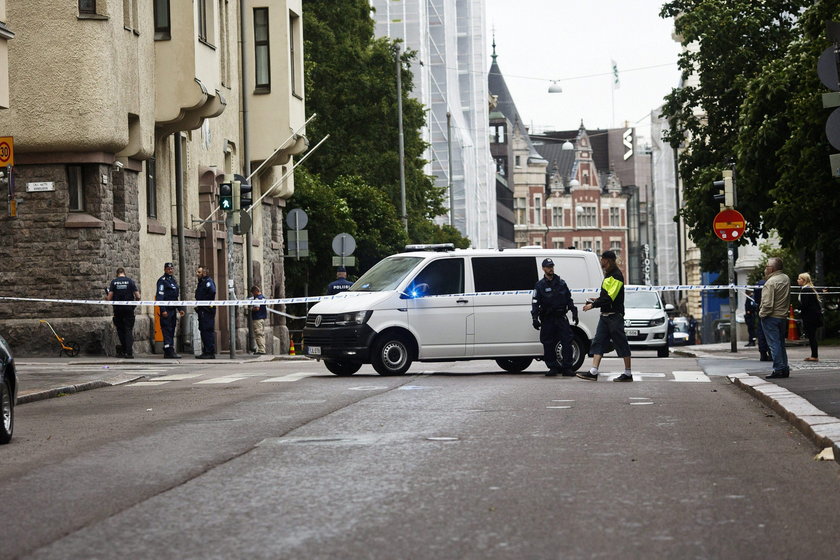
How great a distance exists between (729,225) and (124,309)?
11.5 metres

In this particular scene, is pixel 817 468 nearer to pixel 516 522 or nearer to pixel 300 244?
pixel 516 522

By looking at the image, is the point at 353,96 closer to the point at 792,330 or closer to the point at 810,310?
the point at 792,330

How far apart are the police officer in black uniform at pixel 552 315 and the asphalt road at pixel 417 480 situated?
14.9 feet

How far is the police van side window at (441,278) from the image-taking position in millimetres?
22094

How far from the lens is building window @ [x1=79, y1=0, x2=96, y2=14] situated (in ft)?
93.5

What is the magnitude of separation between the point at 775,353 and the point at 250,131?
24122 millimetres

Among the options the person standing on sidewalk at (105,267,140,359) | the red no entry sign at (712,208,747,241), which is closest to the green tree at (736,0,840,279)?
the red no entry sign at (712,208,747,241)

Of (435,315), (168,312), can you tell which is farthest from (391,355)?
(168,312)

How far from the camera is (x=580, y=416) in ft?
46.4

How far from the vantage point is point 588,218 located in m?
183

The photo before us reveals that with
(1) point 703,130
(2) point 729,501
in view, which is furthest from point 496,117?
(2) point 729,501

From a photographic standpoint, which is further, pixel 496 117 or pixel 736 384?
pixel 496 117

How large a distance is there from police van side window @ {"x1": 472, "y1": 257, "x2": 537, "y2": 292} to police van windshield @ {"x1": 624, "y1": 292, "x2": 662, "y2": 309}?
13096mm

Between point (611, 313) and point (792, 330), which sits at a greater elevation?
point (611, 313)
